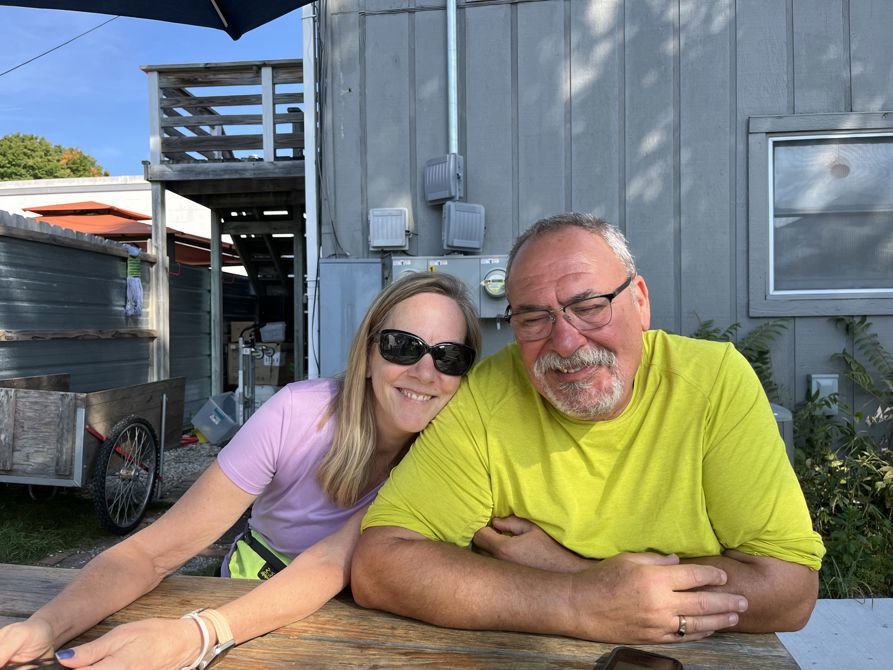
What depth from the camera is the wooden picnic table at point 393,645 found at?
1165 mm

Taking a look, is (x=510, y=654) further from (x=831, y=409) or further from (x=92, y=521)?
(x=92, y=521)

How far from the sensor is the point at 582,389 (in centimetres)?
146

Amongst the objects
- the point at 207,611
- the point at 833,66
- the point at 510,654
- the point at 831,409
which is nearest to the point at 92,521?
the point at 207,611

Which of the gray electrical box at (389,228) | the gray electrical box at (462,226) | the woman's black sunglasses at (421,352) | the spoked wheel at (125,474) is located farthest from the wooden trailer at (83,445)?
the woman's black sunglasses at (421,352)

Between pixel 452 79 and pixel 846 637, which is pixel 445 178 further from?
pixel 846 637

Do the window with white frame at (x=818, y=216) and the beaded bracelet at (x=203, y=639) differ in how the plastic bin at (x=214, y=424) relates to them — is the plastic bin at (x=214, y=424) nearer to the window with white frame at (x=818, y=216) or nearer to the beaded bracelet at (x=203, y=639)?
the window with white frame at (x=818, y=216)

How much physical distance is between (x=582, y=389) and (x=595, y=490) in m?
0.23

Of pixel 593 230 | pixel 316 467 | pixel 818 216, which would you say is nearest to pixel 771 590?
pixel 593 230

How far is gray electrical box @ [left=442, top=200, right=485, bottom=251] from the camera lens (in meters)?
4.30

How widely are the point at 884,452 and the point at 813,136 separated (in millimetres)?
2033

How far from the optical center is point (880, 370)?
13.5 feet

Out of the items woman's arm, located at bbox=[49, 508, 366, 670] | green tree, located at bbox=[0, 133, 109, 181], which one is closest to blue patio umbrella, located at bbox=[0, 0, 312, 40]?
woman's arm, located at bbox=[49, 508, 366, 670]

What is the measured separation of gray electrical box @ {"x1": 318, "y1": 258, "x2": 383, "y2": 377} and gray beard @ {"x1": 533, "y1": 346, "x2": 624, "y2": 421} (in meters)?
3.09

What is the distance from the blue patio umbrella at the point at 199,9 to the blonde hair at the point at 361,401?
1.68 meters
